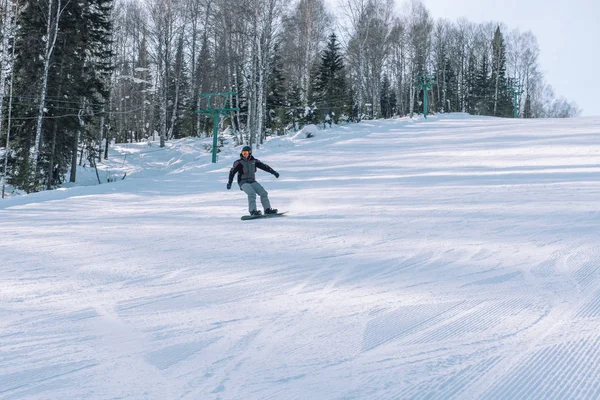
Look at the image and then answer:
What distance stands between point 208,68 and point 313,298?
34.8 m

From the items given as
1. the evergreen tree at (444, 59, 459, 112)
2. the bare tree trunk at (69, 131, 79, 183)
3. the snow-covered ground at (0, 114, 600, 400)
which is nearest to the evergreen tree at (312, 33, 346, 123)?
the bare tree trunk at (69, 131, 79, 183)

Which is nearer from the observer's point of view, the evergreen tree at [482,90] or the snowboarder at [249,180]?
the snowboarder at [249,180]

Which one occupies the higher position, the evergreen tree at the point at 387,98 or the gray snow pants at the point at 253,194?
the evergreen tree at the point at 387,98

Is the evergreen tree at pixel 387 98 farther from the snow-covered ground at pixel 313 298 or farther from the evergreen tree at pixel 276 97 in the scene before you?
the snow-covered ground at pixel 313 298

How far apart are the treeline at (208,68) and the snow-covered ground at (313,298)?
12087mm

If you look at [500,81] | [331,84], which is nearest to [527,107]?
[500,81]

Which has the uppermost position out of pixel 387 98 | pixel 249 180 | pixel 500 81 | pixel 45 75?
pixel 500 81

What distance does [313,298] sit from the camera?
13.8 ft

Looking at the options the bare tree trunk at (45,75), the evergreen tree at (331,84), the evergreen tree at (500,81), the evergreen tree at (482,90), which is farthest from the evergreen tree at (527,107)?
the bare tree trunk at (45,75)

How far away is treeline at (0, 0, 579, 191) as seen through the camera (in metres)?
20.2

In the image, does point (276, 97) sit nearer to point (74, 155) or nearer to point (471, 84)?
point (74, 155)

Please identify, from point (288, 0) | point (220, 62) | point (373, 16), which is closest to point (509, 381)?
point (288, 0)

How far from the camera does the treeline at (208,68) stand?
2023cm

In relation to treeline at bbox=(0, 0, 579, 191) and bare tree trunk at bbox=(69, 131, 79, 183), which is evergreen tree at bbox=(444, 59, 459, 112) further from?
Answer: bare tree trunk at bbox=(69, 131, 79, 183)
